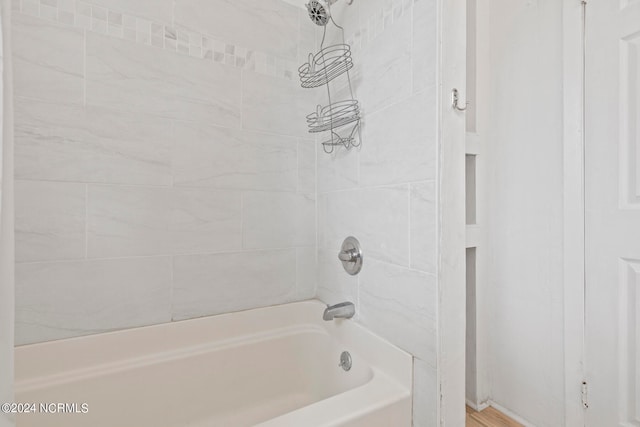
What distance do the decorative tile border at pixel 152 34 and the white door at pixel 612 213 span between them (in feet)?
→ 4.32

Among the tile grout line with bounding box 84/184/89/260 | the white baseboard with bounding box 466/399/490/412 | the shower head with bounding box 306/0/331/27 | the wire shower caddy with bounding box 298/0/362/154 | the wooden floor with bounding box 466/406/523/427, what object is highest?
the shower head with bounding box 306/0/331/27

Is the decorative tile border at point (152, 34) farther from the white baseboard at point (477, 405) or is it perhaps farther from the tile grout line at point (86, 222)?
the white baseboard at point (477, 405)

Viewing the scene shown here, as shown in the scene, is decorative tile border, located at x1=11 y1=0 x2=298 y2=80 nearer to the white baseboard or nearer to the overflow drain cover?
the overflow drain cover

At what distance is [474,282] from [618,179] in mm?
781

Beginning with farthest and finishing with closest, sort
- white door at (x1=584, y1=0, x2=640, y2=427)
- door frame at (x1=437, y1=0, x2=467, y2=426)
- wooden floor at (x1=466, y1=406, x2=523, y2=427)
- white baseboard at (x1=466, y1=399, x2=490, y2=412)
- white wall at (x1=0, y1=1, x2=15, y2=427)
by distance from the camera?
white baseboard at (x1=466, y1=399, x2=490, y2=412) → wooden floor at (x1=466, y1=406, x2=523, y2=427) → white door at (x1=584, y1=0, x2=640, y2=427) → door frame at (x1=437, y1=0, x2=467, y2=426) → white wall at (x1=0, y1=1, x2=15, y2=427)

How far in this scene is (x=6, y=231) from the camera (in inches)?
20.1

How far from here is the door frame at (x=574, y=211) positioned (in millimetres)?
1358

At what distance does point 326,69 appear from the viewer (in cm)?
143

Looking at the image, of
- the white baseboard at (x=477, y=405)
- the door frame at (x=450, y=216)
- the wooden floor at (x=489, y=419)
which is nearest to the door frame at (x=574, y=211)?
the wooden floor at (x=489, y=419)

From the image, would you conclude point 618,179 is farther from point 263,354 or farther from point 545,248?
point 263,354

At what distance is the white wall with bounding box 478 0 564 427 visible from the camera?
146 cm

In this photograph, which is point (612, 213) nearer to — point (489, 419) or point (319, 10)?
point (489, 419)

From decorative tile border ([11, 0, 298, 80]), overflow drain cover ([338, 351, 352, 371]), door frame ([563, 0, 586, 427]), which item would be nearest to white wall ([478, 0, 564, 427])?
door frame ([563, 0, 586, 427])

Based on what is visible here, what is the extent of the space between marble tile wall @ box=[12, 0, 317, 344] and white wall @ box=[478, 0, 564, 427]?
39.9 inches
